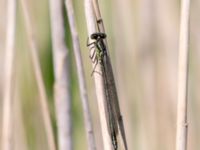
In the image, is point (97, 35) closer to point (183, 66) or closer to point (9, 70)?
point (183, 66)

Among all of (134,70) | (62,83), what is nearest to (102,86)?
(62,83)

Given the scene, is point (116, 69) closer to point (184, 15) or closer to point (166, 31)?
point (166, 31)

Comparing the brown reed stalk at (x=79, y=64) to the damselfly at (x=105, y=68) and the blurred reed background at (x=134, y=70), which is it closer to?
the damselfly at (x=105, y=68)

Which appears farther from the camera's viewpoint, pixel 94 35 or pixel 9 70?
pixel 9 70

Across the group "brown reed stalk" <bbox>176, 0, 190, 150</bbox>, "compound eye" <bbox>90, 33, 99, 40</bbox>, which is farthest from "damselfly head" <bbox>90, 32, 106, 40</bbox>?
"brown reed stalk" <bbox>176, 0, 190, 150</bbox>

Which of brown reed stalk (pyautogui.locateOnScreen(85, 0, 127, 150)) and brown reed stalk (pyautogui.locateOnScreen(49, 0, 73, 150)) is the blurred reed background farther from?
brown reed stalk (pyautogui.locateOnScreen(85, 0, 127, 150))

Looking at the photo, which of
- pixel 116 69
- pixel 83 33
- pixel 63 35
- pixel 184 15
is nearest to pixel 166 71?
pixel 116 69
